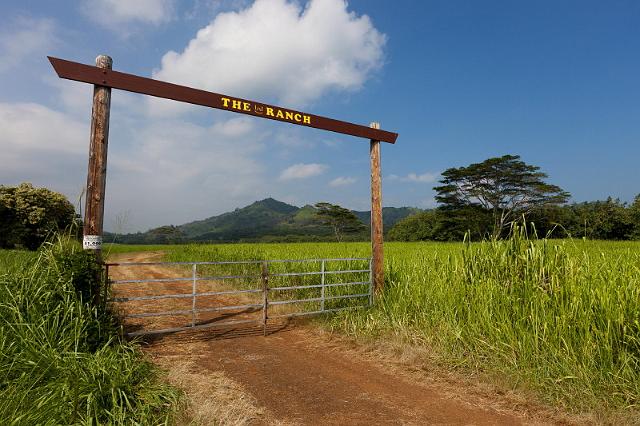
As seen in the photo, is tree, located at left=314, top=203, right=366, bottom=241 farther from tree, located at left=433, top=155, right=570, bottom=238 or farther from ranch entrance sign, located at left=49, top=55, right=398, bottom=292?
ranch entrance sign, located at left=49, top=55, right=398, bottom=292

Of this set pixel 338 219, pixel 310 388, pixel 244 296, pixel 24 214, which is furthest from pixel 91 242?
pixel 338 219

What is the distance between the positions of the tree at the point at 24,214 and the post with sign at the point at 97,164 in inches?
1038

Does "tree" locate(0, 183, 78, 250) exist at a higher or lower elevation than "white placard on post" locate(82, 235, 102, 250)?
higher

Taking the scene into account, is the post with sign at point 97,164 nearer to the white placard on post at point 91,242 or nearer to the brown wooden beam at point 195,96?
the white placard on post at point 91,242

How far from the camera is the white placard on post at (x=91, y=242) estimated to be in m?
5.23

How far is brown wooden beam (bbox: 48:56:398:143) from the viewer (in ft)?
17.0

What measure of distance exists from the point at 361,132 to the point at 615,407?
19.7ft

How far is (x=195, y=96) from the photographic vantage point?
6.16 metres

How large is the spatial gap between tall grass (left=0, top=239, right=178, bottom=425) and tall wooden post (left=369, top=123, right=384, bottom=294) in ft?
15.6

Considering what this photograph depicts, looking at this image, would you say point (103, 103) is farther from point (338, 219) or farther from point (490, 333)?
point (338, 219)

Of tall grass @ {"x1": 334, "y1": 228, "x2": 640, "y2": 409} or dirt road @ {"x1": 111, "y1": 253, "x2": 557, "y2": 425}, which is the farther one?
tall grass @ {"x1": 334, "y1": 228, "x2": 640, "y2": 409}

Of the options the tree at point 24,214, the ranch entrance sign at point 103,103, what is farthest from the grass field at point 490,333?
the tree at point 24,214

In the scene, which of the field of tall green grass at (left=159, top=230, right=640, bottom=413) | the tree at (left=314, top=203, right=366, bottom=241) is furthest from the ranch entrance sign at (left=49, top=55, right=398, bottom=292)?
the tree at (left=314, top=203, right=366, bottom=241)

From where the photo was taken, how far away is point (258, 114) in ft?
22.1
